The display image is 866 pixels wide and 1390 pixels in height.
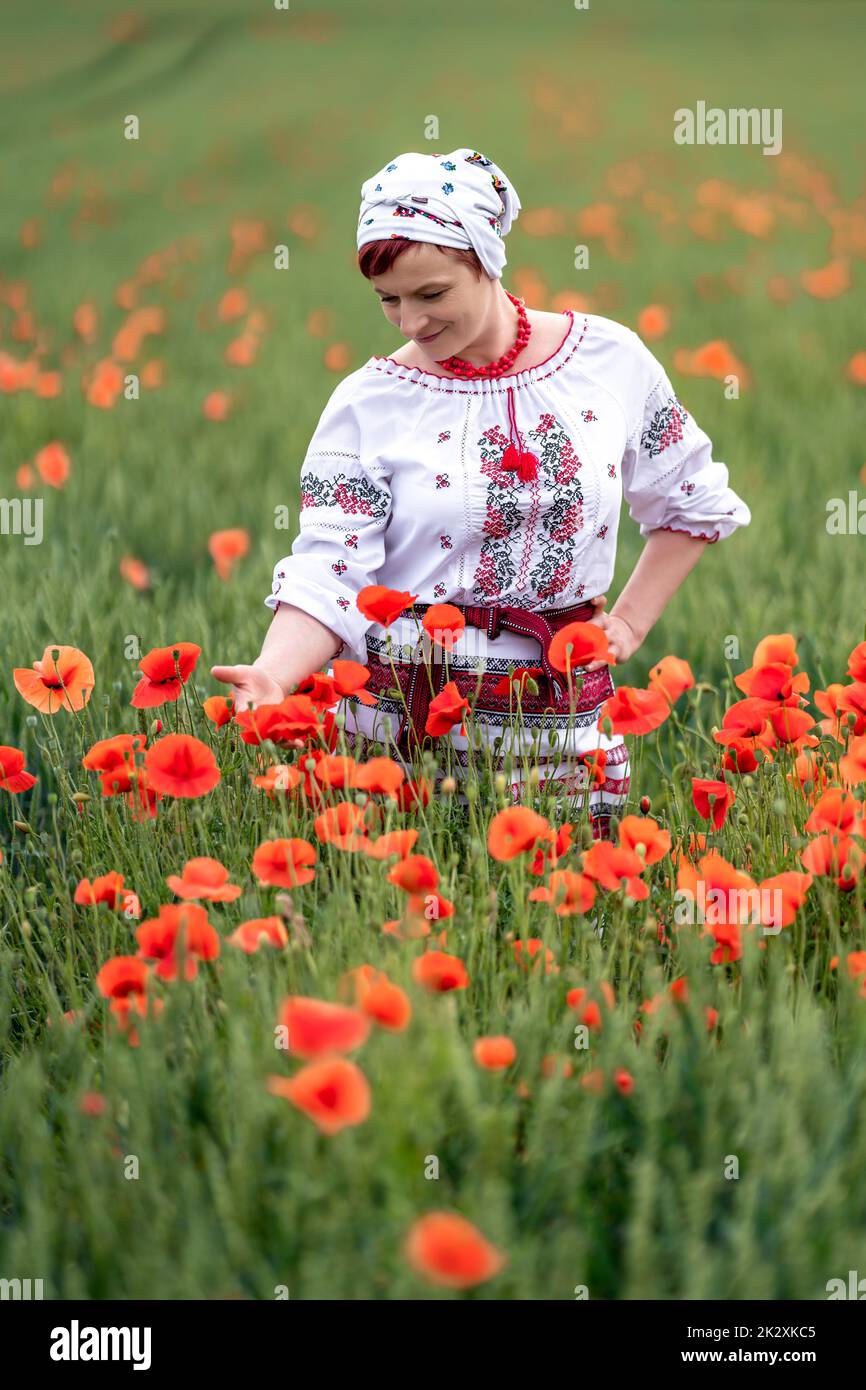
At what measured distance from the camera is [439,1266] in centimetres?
122

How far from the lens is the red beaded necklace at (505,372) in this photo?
2434mm

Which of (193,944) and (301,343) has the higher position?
(301,343)

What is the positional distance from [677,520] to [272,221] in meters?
8.12

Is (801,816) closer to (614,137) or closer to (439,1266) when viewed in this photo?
(439,1266)

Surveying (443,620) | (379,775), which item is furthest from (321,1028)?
(443,620)

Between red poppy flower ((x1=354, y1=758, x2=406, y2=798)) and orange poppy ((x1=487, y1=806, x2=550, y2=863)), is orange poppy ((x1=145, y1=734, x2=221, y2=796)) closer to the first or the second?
red poppy flower ((x1=354, y1=758, x2=406, y2=798))

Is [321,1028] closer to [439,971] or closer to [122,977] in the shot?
[439,971]

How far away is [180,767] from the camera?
209 cm

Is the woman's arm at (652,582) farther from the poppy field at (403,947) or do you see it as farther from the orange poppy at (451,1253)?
the orange poppy at (451,1253)

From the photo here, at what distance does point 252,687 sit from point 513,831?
633mm

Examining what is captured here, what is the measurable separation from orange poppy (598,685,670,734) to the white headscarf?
0.78m

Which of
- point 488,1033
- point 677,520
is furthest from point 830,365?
point 488,1033

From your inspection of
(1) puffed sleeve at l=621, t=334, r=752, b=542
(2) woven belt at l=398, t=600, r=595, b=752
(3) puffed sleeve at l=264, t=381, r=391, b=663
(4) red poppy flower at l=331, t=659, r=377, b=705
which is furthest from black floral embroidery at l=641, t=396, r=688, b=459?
(4) red poppy flower at l=331, t=659, r=377, b=705

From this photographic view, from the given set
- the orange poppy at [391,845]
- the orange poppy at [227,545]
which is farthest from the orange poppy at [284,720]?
the orange poppy at [227,545]
